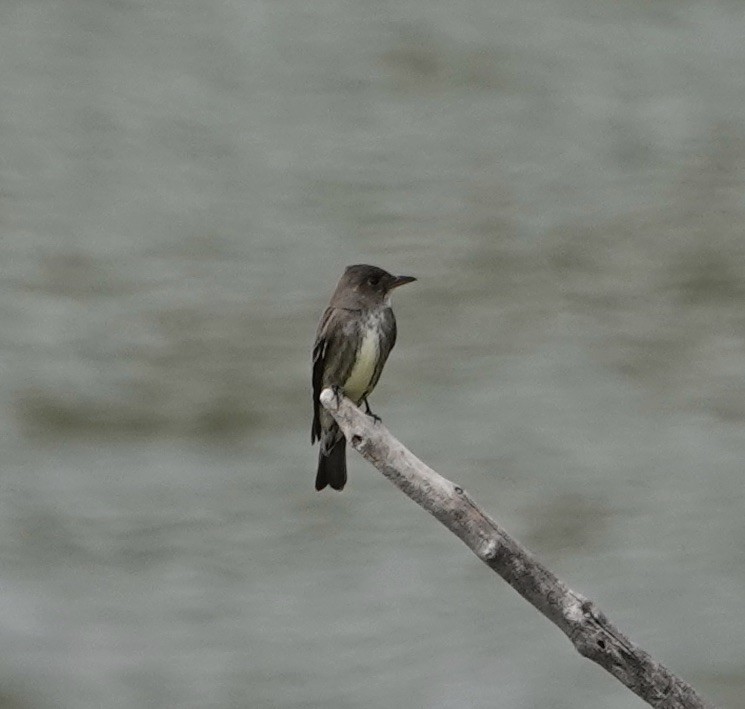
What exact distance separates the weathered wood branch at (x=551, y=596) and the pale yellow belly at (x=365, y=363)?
5.08 feet

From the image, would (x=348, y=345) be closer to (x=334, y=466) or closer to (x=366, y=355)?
(x=366, y=355)

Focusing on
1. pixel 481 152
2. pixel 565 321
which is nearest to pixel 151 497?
pixel 565 321

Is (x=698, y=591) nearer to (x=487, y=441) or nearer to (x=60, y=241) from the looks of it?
(x=487, y=441)

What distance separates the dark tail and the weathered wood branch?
156 cm

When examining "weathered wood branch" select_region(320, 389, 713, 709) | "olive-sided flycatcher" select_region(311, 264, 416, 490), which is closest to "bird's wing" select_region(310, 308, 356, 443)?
"olive-sided flycatcher" select_region(311, 264, 416, 490)

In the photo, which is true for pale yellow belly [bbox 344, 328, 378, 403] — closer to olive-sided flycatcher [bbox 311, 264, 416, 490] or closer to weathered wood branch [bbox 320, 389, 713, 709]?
olive-sided flycatcher [bbox 311, 264, 416, 490]

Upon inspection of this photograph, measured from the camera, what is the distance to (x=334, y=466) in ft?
16.2

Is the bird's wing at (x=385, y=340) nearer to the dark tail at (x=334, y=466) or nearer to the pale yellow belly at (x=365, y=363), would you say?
the pale yellow belly at (x=365, y=363)

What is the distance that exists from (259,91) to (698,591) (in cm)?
397

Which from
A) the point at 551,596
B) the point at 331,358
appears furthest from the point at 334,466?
the point at 551,596

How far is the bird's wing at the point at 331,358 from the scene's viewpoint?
490 centimetres

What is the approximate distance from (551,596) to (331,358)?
1.87m

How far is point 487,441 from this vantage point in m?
8.92

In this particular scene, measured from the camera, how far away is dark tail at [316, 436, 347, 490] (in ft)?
16.1
